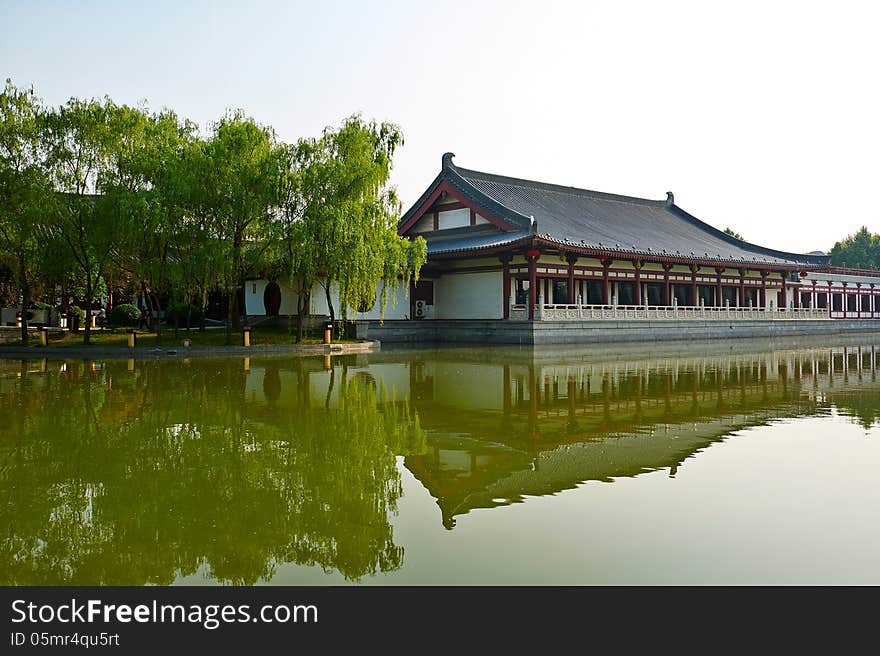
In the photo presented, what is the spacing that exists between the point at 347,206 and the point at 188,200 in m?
5.57

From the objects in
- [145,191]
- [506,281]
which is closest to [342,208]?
[145,191]

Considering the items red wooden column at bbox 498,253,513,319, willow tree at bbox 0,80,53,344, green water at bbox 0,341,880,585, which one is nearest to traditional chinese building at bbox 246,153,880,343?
red wooden column at bbox 498,253,513,319

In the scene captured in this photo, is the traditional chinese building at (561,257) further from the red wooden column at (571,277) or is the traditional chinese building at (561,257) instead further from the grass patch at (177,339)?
the grass patch at (177,339)

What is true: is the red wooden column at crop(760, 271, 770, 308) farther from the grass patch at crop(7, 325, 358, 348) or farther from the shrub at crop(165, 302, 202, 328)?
the shrub at crop(165, 302, 202, 328)

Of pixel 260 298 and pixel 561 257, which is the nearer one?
pixel 561 257

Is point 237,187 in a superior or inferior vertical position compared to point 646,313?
superior

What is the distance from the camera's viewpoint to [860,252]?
307ft

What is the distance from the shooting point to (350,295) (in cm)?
2852

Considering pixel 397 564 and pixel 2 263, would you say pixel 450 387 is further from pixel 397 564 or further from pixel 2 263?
pixel 2 263

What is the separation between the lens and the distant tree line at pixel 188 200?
26594 mm

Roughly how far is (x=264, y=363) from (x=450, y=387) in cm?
876

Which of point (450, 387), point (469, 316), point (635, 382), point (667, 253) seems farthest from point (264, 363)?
point (667, 253)

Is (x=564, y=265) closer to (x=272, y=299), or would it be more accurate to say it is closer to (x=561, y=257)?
(x=561, y=257)
